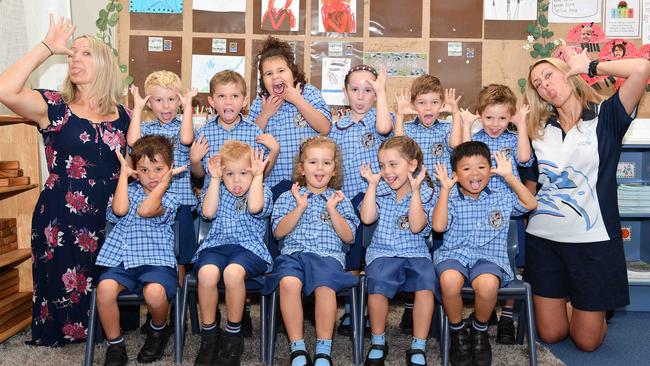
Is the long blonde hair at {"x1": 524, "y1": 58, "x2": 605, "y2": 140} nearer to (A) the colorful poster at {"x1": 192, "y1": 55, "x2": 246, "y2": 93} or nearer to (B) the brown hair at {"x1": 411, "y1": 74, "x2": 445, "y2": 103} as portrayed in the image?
(B) the brown hair at {"x1": 411, "y1": 74, "x2": 445, "y2": 103}

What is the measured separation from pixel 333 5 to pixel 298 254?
2.12 meters


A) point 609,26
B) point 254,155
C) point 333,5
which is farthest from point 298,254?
point 609,26

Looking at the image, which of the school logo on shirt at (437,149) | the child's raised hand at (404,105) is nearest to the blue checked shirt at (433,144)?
the school logo on shirt at (437,149)

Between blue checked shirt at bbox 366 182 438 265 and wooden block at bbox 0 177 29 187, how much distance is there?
69.9 inches

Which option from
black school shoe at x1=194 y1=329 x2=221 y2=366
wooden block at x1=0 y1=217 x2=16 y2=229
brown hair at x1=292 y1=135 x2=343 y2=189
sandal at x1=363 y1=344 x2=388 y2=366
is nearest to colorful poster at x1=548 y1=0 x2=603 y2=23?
brown hair at x1=292 y1=135 x2=343 y2=189

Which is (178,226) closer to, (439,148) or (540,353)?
(439,148)

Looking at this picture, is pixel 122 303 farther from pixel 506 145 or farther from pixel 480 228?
pixel 506 145

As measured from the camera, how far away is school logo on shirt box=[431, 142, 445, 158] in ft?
11.2

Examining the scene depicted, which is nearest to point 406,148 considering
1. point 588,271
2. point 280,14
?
point 588,271

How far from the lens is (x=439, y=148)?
341cm

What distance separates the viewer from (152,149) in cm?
293

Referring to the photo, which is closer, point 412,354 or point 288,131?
point 412,354

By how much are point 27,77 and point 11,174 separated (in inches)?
25.3

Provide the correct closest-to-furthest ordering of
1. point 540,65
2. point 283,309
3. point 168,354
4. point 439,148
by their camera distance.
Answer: point 283,309 → point 168,354 → point 540,65 → point 439,148
